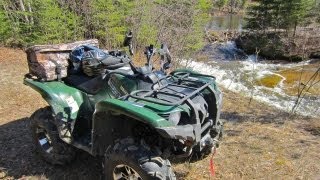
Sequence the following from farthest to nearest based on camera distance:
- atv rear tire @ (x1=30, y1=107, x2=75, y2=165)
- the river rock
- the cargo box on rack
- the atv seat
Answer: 1. the river rock
2. the cargo box on rack
3. atv rear tire @ (x1=30, y1=107, x2=75, y2=165)
4. the atv seat

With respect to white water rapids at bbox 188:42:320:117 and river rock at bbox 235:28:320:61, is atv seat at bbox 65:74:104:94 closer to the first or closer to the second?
white water rapids at bbox 188:42:320:117

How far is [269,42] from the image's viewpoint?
1062 inches

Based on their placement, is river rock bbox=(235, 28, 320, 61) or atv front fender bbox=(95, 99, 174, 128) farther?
river rock bbox=(235, 28, 320, 61)

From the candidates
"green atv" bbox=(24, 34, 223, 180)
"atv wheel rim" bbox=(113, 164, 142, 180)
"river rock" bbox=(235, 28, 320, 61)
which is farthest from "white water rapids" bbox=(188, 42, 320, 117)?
"atv wheel rim" bbox=(113, 164, 142, 180)

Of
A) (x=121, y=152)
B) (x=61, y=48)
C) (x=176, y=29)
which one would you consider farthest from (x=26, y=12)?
(x=121, y=152)

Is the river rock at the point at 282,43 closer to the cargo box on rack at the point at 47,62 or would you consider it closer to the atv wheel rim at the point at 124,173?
the cargo box on rack at the point at 47,62

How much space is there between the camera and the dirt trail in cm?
444

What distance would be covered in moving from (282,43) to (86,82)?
80.2 ft

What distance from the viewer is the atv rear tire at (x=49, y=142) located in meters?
4.27

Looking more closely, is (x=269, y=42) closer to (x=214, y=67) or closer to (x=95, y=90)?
(x=214, y=67)

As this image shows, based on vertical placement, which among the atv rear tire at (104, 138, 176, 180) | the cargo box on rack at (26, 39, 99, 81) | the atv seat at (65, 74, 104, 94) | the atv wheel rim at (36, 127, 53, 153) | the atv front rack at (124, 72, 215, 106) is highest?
the cargo box on rack at (26, 39, 99, 81)

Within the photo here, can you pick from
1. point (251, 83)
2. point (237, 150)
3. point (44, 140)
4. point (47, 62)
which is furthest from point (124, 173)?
point (251, 83)

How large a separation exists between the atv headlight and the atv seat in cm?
A: 122

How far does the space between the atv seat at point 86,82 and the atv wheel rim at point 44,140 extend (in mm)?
721
